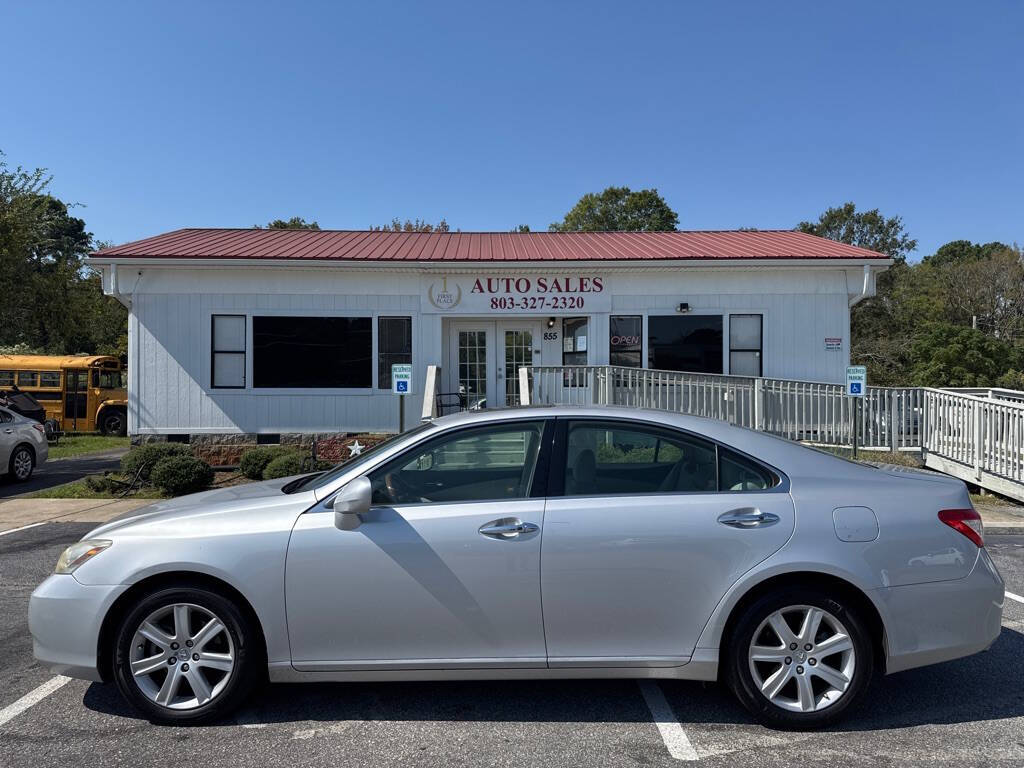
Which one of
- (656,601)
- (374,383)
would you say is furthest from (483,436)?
(374,383)

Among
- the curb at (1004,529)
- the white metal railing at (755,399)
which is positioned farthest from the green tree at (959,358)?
the curb at (1004,529)

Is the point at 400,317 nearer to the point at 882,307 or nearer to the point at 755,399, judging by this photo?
the point at 755,399

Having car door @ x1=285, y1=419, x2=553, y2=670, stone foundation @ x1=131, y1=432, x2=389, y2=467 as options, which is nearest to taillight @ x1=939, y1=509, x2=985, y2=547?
car door @ x1=285, y1=419, x2=553, y2=670

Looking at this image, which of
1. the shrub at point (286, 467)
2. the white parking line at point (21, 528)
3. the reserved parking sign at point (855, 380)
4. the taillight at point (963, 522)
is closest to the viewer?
the taillight at point (963, 522)

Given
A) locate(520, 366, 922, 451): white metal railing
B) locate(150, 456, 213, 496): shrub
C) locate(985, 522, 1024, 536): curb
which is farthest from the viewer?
locate(520, 366, 922, 451): white metal railing

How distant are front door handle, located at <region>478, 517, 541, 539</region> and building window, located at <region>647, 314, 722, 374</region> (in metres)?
10.7

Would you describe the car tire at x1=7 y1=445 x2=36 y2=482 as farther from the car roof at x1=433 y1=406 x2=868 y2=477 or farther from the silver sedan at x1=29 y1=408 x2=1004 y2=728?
the car roof at x1=433 y1=406 x2=868 y2=477

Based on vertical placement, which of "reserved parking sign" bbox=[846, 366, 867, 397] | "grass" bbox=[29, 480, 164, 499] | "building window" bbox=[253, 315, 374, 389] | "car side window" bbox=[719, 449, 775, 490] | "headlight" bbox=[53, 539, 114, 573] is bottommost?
"grass" bbox=[29, 480, 164, 499]

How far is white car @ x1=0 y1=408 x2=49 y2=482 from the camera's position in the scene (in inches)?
508

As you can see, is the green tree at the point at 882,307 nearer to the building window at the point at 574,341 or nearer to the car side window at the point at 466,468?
the building window at the point at 574,341

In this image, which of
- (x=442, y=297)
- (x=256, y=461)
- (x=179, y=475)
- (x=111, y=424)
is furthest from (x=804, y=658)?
(x=111, y=424)

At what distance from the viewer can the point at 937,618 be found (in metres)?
3.63

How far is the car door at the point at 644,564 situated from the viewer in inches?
142

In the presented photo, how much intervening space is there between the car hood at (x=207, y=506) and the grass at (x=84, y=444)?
1620 centimetres
